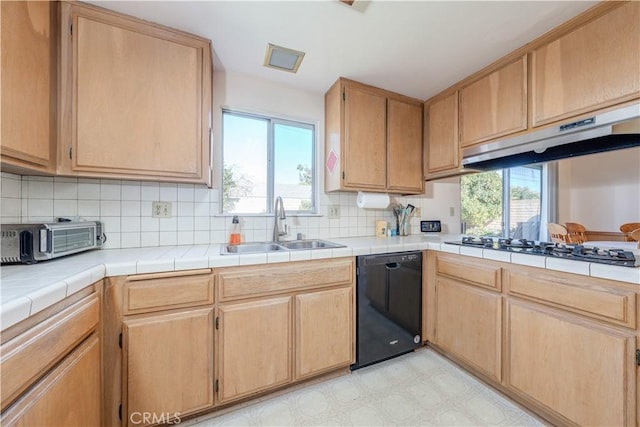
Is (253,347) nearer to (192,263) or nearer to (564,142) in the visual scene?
(192,263)

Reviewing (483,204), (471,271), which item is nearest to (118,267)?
(471,271)

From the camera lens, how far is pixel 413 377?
1662 millimetres

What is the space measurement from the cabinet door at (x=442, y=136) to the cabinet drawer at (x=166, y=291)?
80.1 inches

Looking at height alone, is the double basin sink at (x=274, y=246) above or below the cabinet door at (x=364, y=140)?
below

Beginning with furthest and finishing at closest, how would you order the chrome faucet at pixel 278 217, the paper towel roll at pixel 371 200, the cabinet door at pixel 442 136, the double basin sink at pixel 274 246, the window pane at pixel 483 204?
the window pane at pixel 483 204, the paper towel roll at pixel 371 200, the cabinet door at pixel 442 136, the chrome faucet at pixel 278 217, the double basin sink at pixel 274 246

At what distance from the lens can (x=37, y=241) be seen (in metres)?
1.05

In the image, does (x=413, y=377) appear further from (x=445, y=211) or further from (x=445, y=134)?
(x=445, y=134)

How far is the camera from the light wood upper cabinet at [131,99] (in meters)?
1.25

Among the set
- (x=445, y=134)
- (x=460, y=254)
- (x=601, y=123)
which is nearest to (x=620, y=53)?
(x=601, y=123)

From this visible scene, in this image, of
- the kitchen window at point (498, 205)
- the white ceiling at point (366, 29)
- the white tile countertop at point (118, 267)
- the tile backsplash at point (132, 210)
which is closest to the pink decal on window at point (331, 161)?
the tile backsplash at point (132, 210)

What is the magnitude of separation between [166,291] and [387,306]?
1398mm

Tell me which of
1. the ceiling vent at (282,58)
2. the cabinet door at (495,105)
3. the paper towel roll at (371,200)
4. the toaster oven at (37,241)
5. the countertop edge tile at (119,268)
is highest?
the ceiling vent at (282,58)

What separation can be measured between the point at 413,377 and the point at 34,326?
1.92 m

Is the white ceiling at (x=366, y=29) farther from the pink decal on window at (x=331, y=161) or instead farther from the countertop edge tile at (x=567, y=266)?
the countertop edge tile at (x=567, y=266)
